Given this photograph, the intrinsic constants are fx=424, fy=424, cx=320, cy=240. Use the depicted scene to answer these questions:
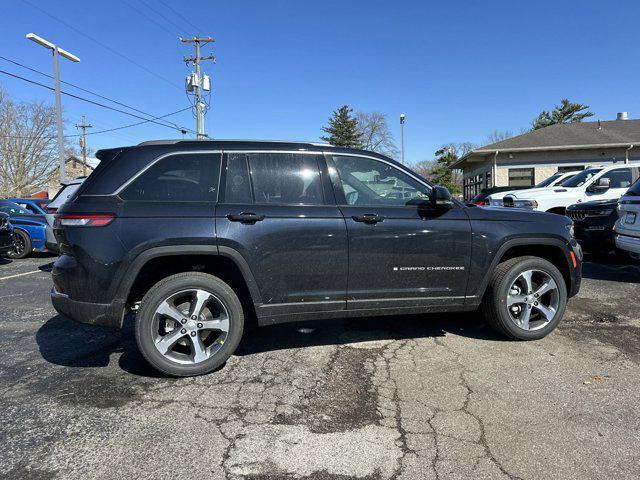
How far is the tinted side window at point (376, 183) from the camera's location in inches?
148

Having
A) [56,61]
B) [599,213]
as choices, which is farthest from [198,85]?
[599,213]

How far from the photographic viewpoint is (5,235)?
9.31 m

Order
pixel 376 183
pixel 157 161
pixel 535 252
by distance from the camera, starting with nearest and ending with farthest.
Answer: pixel 157 161, pixel 376 183, pixel 535 252

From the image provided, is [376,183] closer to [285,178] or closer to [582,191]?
[285,178]

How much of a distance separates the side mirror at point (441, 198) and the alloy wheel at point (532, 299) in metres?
1.06

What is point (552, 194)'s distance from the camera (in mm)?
10102

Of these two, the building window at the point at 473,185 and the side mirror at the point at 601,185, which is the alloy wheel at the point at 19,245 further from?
the building window at the point at 473,185

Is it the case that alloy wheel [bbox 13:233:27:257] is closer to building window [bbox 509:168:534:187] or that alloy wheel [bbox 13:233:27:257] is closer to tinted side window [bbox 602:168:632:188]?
tinted side window [bbox 602:168:632:188]

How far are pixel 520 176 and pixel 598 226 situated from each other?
51.9 feet

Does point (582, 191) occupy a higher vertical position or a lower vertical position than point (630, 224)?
higher

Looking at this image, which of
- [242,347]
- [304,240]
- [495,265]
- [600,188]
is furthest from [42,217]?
[600,188]

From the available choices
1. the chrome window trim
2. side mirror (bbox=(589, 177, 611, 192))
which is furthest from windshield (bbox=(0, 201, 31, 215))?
side mirror (bbox=(589, 177, 611, 192))

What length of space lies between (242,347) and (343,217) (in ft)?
5.38

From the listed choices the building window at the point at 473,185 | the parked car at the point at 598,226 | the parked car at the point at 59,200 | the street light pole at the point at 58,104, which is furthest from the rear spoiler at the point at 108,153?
the building window at the point at 473,185
